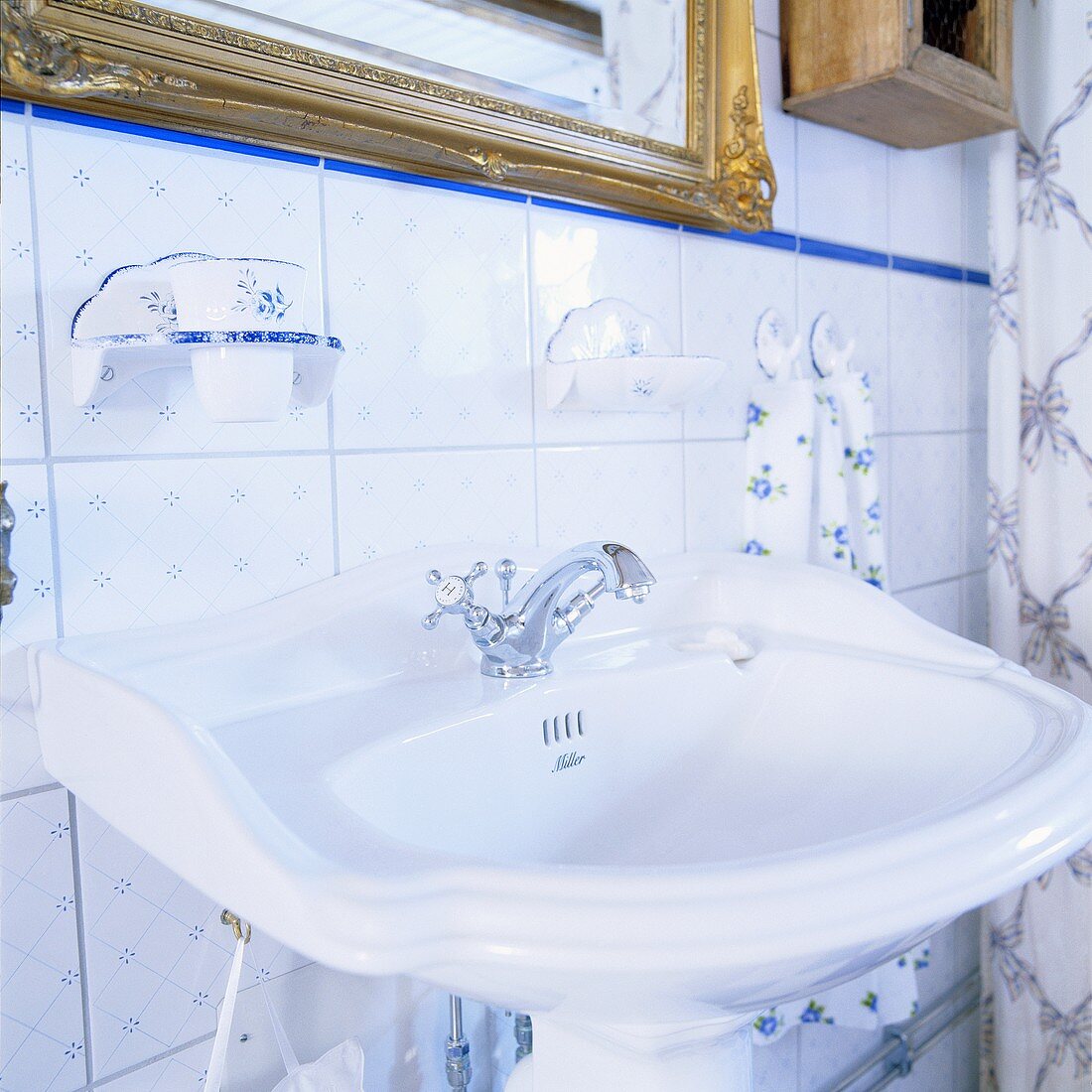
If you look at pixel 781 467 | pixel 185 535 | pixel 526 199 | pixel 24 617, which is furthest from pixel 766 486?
pixel 24 617

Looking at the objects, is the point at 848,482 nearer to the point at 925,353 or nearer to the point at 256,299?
the point at 925,353

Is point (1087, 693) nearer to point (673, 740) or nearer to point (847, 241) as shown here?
point (847, 241)

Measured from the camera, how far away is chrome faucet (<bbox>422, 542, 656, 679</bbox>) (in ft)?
2.36

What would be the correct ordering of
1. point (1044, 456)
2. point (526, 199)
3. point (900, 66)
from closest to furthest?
point (526, 199) → point (900, 66) → point (1044, 456)

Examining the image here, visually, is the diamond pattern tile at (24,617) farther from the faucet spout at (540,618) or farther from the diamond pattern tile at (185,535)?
the faucet spout at (540,618)

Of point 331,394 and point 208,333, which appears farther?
point 331,394

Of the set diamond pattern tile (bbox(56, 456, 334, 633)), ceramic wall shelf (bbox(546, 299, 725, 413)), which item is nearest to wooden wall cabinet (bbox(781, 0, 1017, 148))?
ceramic wall shelf (bbox(546, 299, 725, 413))

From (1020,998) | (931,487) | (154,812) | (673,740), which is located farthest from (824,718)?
(1020,998)

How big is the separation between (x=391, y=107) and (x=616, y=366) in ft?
0.95

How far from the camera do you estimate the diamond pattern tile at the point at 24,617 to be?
640 mm

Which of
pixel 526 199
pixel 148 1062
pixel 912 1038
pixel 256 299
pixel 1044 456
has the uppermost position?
pixel 526 199

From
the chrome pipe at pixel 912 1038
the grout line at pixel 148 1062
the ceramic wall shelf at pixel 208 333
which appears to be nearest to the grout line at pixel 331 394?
the ceramic wall shelf at pixel 208 333

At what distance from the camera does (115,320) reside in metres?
0.65

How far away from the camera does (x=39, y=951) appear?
0.66 metres
